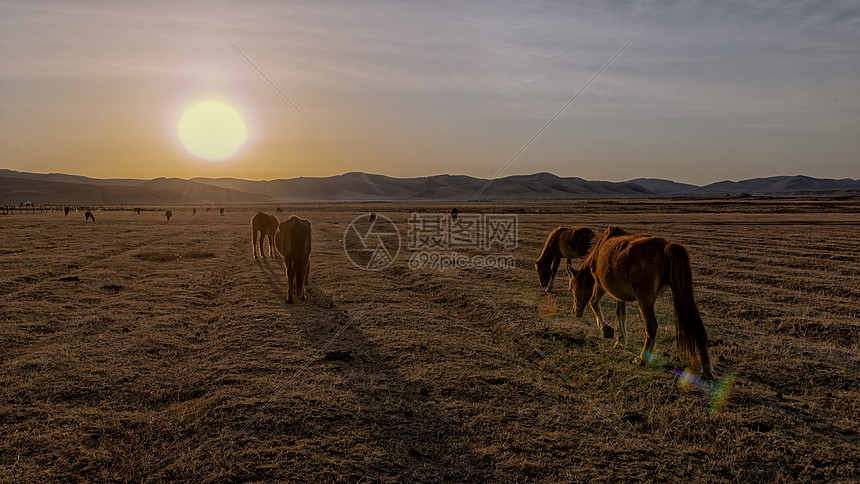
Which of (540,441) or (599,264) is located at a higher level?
(599,264)

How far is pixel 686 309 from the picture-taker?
21.5ft

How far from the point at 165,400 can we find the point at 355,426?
290 cm

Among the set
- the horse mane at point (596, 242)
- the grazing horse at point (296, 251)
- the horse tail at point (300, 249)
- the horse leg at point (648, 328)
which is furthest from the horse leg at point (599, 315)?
the horse tail at point (300, 249)

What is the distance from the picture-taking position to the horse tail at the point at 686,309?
258 inches

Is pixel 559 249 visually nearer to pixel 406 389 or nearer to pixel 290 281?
pixel 290 281

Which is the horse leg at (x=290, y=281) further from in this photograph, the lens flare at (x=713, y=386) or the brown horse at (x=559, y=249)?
the lens flare at (x=713, y=386)

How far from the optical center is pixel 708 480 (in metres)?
4.49

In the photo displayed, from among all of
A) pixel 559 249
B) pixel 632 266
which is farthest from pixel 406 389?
pixel 559 249

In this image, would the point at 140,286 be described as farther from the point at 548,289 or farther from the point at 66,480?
the point at 548,289

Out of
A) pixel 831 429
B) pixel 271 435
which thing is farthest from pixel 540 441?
pixel 831 429

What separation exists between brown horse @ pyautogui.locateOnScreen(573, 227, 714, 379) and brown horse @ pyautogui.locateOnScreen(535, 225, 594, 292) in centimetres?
399

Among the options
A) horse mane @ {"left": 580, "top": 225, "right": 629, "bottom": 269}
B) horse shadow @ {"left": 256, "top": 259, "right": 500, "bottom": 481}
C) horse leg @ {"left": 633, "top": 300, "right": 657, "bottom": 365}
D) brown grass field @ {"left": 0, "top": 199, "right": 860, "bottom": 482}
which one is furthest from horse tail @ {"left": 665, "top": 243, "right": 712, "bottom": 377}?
horse shadow @ {"left": 256, "top": 259, "right": 500, "bottom": 481}

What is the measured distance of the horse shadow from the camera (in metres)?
4.68

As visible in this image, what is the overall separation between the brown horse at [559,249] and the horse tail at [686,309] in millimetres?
5846
